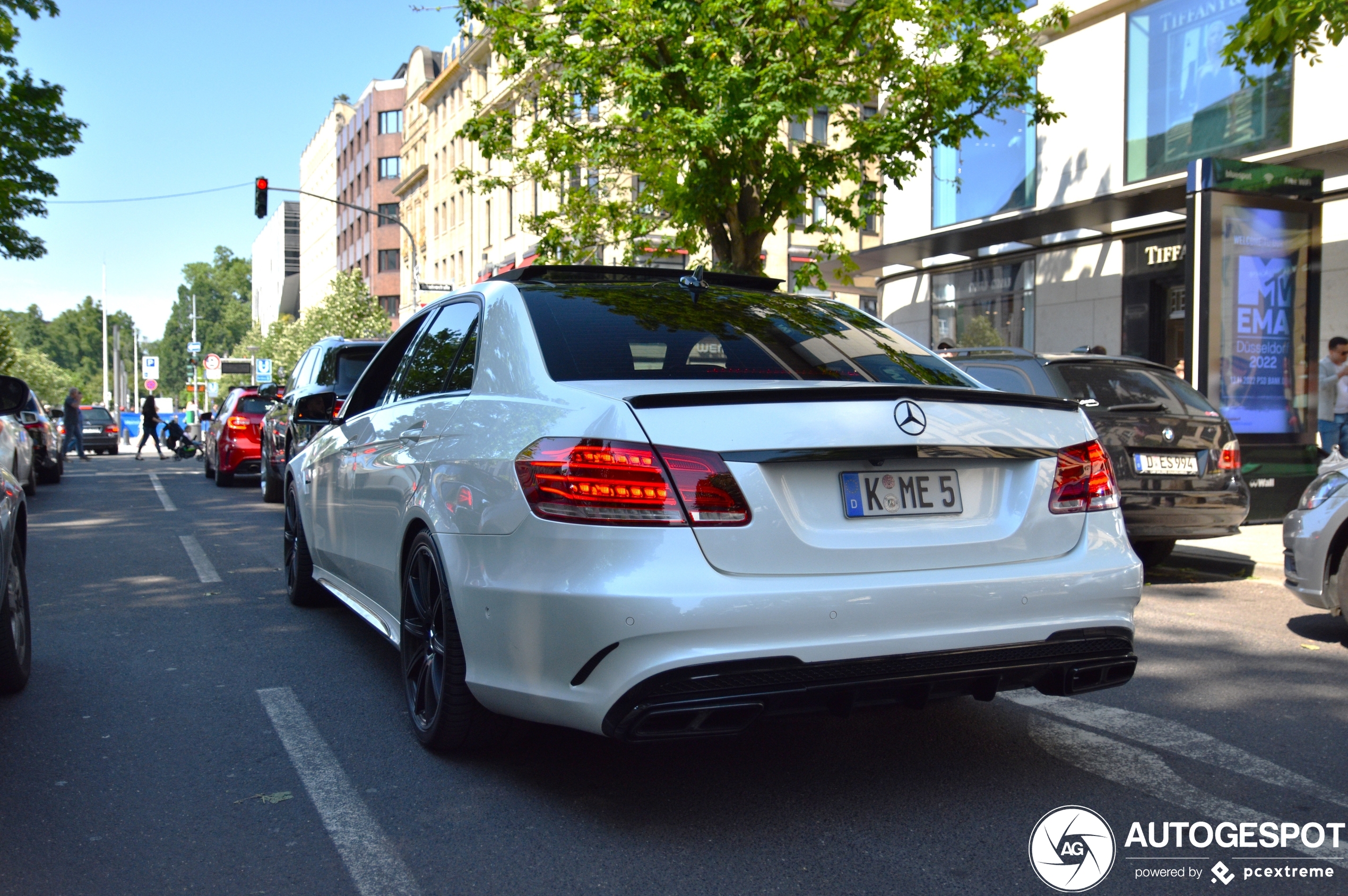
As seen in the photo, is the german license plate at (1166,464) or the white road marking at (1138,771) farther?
the german license plate at (1166,464)

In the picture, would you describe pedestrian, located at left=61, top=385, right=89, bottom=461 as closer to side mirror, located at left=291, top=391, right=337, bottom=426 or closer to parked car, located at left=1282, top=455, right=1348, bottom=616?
side mirror, located at left=291, top=391, right=337, bottom=426

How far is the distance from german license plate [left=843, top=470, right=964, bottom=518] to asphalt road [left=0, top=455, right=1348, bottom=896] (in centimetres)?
89

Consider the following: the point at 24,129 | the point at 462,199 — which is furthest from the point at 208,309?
the point at 24,129

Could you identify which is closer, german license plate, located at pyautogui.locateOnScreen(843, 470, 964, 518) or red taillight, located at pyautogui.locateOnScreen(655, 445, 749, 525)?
red taillight, located at pyautogui.locateOnScreen(655, 445, 749, 525)

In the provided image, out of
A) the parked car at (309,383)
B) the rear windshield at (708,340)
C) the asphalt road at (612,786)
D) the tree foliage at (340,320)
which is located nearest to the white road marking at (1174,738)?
the asphalt road at (612,786)

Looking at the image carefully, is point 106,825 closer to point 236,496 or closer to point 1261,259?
point 1261,259

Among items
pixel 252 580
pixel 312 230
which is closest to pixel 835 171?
pixel 252 580

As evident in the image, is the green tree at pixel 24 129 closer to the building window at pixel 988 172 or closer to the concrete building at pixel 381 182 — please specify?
the building window at pixel 988 172

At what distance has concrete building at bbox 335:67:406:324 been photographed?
81.9 metres

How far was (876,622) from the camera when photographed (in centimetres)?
335

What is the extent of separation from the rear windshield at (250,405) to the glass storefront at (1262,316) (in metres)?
12.3

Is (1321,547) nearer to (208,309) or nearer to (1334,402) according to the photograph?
(1334,402)

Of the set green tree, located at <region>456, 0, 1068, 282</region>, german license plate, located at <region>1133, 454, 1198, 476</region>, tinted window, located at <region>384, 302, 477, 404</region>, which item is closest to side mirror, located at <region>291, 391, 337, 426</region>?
tinted window, located at <region>384, 302, 477, 404</region>

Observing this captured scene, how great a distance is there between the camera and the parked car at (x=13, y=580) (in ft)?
15.8
